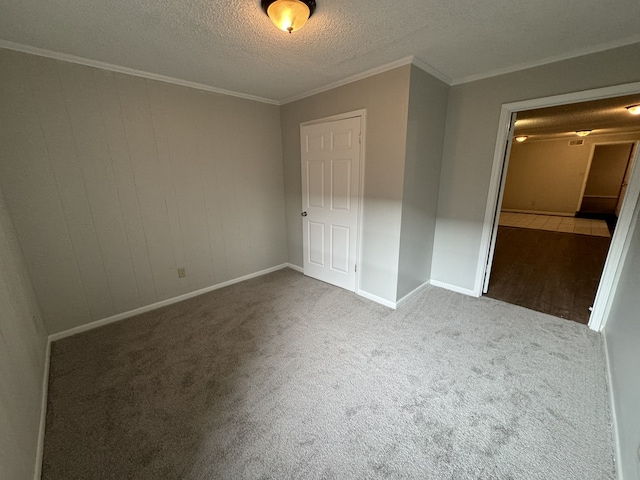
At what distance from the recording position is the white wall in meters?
7.18

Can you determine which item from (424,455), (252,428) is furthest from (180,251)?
(424,455)

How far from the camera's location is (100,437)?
1393 mm

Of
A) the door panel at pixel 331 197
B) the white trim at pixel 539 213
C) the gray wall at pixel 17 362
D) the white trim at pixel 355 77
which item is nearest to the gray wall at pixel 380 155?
the white trim at pixel 355 77

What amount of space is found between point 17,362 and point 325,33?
261 centimetres

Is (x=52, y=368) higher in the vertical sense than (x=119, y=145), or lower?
lower

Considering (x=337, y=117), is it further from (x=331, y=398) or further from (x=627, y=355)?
(x=627, y=355)

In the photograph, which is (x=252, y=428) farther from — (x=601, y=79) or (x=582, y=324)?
(x=601, y=79)

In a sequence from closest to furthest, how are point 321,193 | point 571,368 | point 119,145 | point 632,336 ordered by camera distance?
point 632,336 < point 571,368 < point 119,145 < point 321,193

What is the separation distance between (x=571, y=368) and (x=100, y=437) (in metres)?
3.04

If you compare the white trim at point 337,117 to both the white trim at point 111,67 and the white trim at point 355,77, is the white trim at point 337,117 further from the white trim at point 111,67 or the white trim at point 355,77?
the white trim at point 111,67

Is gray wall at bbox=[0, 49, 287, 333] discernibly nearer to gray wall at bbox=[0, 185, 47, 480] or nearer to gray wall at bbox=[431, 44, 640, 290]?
gray wall at bbox=[0, 185, 47, 480]

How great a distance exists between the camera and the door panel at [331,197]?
9.02ft

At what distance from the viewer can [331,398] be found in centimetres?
163

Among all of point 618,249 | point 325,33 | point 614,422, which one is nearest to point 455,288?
point 618,249
